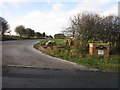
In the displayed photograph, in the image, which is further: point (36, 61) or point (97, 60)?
point (97, 60)

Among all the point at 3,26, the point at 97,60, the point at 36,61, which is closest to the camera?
the point at 36,61

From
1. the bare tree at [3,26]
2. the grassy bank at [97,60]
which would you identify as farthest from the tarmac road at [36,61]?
the bare tree at [3,26]

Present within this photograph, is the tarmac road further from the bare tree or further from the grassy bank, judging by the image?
the bare tree

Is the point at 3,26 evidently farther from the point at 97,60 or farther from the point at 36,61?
the point at 97,60

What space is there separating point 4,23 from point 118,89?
27.7 meters

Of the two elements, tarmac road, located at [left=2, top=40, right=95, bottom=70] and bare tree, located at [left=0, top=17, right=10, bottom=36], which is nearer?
tarmac road, located at [left=2, top=40, right=95, bottom=70]

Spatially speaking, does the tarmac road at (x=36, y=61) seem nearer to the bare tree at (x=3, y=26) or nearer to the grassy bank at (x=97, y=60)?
the grassy bank at (x=97, y=60)

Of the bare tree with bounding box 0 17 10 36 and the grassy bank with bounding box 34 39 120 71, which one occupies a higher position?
the bare tree with bounding box 0 17 10 36

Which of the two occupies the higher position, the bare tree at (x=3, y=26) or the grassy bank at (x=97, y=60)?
the bare tree at (x=3, y=26)

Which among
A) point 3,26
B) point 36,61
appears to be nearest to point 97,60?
point 36,61

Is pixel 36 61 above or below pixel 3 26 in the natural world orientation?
below

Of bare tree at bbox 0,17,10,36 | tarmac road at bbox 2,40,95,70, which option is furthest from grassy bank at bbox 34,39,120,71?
bare tree at bbox 0,17,10,36

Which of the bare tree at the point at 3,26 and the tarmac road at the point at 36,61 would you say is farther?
the bare tree at the point at 3,26

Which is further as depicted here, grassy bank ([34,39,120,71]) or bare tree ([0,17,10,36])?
bare tree ([0,17,10,36])
